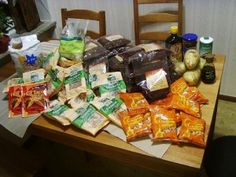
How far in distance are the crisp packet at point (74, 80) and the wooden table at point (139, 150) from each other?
164 mm

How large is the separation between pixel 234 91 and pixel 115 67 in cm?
126

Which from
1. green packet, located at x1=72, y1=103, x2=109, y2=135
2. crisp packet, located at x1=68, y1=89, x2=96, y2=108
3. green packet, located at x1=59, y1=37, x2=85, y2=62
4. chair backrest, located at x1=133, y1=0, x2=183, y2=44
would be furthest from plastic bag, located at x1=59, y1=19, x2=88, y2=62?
chair backrest, located at x1=133, y1=0, x2=183, y2=44

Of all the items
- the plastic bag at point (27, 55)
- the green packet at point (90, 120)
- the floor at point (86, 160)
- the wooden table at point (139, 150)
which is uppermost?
the plastic bag at point (27, 55)

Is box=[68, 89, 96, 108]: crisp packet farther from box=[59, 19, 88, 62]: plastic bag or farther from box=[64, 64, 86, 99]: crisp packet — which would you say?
box=[59, 19, 88, 62]: plastic bag

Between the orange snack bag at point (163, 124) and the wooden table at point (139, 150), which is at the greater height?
the orange snack bag at point (163, 124)

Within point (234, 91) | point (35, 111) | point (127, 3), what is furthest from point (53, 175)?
point (234, 91)

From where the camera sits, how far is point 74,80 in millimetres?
1226

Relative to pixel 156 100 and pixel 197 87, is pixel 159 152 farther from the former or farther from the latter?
pixel 197 87

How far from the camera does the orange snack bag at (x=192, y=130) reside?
0.91 m

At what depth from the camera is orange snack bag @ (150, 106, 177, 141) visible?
0.94 meters

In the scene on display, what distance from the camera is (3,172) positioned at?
1.28 m

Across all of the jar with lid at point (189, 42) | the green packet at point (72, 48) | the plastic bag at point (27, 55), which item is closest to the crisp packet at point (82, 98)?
the green packet at point (72, 48)

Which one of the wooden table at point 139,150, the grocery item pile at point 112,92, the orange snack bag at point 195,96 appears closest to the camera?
the wooden table at point 139,150

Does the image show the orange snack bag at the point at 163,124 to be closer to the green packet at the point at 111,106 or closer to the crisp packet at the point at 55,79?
the green packet at the point at 111,106
